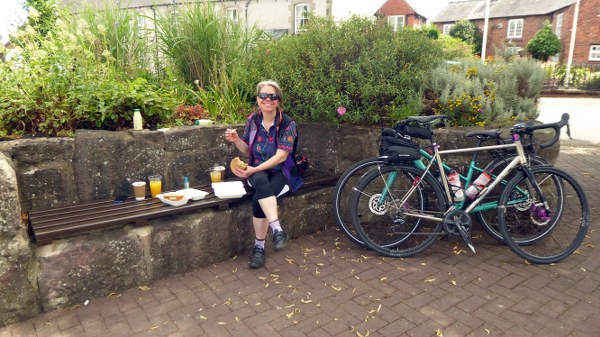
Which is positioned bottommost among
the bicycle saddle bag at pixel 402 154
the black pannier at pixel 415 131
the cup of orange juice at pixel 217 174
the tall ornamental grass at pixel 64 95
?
the cup of orange juice at pixel 217 174

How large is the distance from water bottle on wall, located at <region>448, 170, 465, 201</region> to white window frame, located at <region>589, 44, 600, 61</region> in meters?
38.1

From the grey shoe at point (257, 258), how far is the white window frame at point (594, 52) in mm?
39464

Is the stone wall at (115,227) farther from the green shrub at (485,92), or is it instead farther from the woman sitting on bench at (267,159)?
the green shrub at (485,92)

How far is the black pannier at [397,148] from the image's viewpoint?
387 cm

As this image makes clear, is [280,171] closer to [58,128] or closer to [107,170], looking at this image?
[107,170]

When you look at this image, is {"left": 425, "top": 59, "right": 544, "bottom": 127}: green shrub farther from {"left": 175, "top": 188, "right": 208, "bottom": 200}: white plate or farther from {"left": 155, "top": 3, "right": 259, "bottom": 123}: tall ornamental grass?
{"left": 175, "top": 188, "right": 208, "bottom": 200}: white plate

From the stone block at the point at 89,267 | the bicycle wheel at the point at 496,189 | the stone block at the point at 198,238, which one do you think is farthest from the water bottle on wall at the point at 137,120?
the bicycle wheel at the point at 496,189

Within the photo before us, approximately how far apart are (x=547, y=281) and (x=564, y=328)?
2.24 ft

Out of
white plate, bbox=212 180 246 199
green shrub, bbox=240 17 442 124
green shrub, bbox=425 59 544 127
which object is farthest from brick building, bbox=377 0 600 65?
white plate, bbox=212 180 246 199

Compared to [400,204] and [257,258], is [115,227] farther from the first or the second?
[400,204]

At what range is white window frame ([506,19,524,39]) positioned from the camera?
42.1 meters

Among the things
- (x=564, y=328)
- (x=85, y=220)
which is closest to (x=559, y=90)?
(x=564, y=328)

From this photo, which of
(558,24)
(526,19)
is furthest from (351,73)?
(526,19)

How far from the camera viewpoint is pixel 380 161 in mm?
3977
